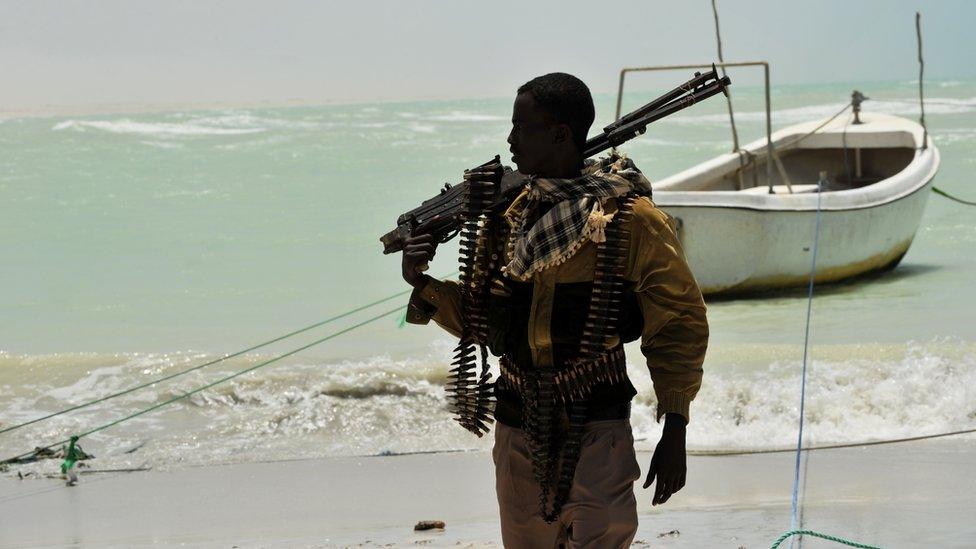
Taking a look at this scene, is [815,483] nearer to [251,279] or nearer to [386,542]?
[386,542]

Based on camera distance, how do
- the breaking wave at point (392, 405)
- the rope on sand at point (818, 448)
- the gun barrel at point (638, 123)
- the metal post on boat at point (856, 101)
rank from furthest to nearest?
the metal post on boat at point (856, 101) < the breaking wave at point (392, 405) < the rope on sand at point (818, 448) < the gun barrel at point (638, 123)

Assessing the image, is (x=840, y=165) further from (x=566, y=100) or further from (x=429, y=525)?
(x=566, y=100)

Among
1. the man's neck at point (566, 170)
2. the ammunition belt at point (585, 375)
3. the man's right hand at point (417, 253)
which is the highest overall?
the man's neck at point (566, 170)

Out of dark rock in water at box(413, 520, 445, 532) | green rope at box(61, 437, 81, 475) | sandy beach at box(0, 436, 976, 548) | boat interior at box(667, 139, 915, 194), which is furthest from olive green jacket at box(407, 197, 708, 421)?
boat interior at box(667, 139, 915, 194)

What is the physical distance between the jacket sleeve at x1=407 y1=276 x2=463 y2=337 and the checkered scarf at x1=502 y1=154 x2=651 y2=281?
189mm

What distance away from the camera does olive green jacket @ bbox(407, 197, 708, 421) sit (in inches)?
104

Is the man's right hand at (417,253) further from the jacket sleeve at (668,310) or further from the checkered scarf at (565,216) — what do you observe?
the jacket sleeve at (668,310)

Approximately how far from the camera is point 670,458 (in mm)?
2672

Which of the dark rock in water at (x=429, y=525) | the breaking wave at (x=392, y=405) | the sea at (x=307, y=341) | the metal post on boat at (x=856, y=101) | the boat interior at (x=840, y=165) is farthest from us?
the boat interior at (x=840, y=165)

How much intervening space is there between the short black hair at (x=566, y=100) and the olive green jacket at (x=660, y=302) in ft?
0.60

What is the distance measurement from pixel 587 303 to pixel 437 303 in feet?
1.27

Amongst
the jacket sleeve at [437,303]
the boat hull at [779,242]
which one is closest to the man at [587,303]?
the jacket sleeve at [437,303]

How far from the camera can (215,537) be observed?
511cm

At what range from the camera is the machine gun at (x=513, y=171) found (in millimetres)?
2795
